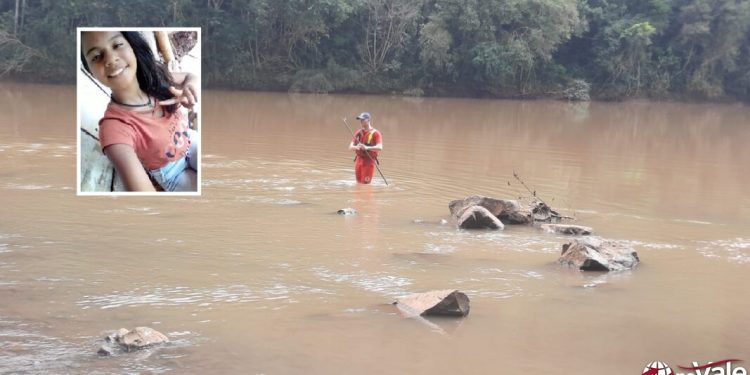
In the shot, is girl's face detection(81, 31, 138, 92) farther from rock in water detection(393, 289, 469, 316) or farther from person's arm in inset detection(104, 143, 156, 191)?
rock in water detection(393, 289, 469, 316)

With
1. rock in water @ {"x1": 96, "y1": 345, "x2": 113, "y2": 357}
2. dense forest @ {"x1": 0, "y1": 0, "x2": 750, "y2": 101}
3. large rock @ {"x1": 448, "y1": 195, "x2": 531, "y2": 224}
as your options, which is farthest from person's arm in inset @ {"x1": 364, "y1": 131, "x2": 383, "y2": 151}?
dense forest @ {"x1": 0, "y1": 0, "x2": 750, "y2": 101}

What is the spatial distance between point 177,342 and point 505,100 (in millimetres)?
35711

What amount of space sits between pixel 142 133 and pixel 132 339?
2441mm

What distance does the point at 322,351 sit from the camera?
5973 mm

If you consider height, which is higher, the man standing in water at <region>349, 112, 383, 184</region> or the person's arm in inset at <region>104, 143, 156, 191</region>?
the person's arm in inset at <region>104, 143, 156, 191</region>

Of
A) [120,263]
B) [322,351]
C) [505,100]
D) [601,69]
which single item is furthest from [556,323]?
[601,69]

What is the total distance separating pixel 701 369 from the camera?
19.6 feet

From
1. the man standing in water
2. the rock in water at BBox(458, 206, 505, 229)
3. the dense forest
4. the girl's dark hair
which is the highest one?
the dense forest

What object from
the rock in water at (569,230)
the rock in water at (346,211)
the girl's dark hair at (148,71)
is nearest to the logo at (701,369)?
the girl's dark hair at (148,71)

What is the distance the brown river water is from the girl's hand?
2.21 m

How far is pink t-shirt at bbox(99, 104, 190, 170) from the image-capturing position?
12.2ft

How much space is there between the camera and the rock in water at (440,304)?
6676 millimetres

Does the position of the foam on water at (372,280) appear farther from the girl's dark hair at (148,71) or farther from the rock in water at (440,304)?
the girl's dark hair at (148,71)

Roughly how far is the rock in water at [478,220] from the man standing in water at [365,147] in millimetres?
2983
